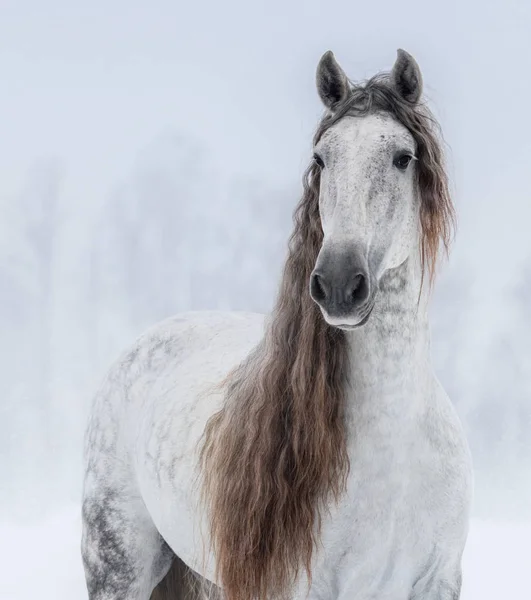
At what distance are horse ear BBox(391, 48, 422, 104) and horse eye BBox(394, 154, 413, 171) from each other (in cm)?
15

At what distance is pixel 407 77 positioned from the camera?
72.5 inches

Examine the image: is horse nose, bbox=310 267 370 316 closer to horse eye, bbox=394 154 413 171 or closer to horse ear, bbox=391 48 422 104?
horse eye, bbox=394 154 413 171

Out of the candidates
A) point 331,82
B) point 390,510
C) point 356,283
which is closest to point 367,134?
point 331,82

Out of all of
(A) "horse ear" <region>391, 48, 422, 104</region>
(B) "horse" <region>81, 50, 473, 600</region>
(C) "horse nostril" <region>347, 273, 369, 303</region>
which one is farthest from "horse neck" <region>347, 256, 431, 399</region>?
(A) "horse ear" <region>391, 48, 422, 104</region>

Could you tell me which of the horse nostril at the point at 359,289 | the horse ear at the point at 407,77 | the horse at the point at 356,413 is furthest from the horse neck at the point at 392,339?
the horse ear at the point at 407,77

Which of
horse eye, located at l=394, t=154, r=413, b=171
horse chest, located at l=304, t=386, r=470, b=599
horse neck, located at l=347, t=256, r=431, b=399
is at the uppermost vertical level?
horse eye, located at l=394, t=154, r=413, b=171

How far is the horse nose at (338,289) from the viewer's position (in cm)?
158

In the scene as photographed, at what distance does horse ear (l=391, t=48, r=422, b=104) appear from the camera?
5.96 ft

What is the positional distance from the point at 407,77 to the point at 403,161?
7.8 inches

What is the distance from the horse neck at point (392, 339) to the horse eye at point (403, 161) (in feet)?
0.62

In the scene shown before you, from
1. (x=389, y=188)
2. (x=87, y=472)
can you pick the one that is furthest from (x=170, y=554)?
(x=389, y=188)

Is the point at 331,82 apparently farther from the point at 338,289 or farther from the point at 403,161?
the point at 338,289

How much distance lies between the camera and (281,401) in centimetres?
188

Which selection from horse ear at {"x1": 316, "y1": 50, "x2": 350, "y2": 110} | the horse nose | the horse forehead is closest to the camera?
the horse nose
